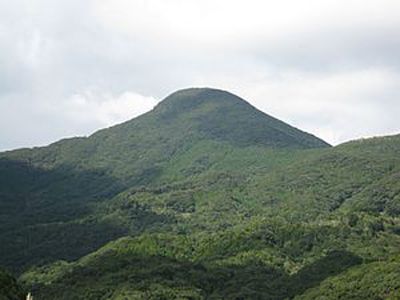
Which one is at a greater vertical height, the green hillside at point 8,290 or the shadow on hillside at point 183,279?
the green hillside at point 8,290

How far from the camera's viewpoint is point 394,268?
452 feet

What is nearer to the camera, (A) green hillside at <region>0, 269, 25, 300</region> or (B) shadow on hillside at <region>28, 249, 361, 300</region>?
(A) green hillside at <region>0, 269, 25, 300</region>

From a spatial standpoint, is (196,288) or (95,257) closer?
(196,288)

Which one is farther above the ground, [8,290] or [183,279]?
[8,290]

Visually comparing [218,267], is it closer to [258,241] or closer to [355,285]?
[258,241]

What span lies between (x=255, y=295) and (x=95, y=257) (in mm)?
51471

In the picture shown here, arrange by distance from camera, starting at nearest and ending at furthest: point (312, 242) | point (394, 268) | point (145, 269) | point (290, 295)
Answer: point (394, 268) → point (290, 295) → point (145, 269) → point (312, 242)

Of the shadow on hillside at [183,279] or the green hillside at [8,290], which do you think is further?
the shadow on hillside at [183,279]

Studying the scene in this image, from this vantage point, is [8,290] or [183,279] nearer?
[8,290]

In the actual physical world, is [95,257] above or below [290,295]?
above

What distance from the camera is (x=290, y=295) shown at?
481ft

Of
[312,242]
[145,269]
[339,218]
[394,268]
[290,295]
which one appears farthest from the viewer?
[339,218]

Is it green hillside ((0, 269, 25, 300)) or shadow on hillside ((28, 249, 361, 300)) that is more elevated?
green hillside ((0, 269, 25, 300))

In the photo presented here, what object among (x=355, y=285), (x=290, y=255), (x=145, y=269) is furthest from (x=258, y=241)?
(x=355, y=285)
